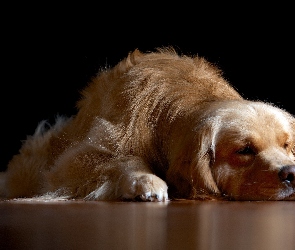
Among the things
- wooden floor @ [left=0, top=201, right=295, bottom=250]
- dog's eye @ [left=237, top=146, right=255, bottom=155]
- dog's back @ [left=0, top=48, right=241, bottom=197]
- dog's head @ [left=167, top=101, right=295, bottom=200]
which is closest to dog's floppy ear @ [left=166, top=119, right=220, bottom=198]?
dog's head @ [left=167, top=101, right=295, bottom=200]

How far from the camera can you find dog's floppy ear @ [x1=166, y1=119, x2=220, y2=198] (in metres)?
2.49

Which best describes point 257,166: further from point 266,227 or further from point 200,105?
point 266,227

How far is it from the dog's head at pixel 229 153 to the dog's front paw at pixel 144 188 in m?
0.21

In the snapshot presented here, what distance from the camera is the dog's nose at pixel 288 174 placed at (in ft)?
7.56

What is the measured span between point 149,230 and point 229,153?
1354mm

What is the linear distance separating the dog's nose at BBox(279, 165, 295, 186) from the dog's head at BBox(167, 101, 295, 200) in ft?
0.25

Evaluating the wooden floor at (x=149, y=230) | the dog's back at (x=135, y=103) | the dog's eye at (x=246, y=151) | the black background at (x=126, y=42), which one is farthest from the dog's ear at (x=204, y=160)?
the black background at (x=126, y=42)

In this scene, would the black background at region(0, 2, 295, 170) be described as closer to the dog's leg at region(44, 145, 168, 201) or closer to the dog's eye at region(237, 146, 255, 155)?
the dog's leg at region(44, 145, 168, 201)

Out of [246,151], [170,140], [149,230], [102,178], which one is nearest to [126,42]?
[170,140]

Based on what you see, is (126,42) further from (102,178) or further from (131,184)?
(131,184)

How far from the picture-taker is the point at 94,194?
2.54 meters

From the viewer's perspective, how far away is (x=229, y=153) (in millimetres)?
2523

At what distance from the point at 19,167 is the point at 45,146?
24cm

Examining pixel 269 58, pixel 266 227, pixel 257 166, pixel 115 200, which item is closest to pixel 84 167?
pixel 115 200
